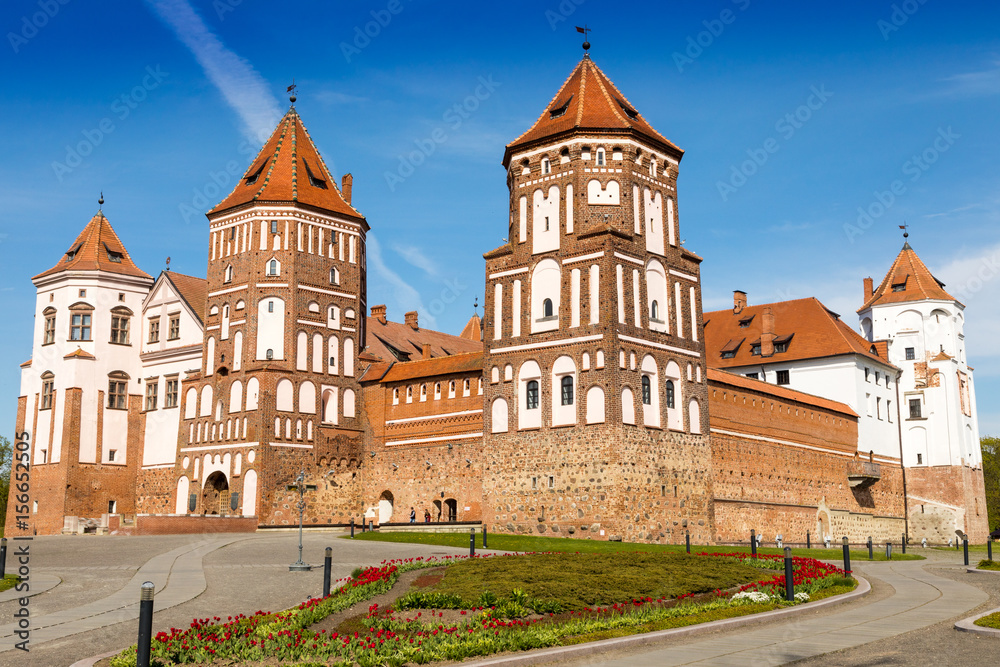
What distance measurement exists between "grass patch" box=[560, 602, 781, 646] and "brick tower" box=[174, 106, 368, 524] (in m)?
32.2

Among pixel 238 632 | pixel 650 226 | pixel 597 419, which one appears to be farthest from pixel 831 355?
pixel 238 632

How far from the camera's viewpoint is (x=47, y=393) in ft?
171

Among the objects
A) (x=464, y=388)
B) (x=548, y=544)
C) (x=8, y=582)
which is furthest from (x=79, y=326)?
(x=8, y=582)

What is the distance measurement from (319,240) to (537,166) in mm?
12356

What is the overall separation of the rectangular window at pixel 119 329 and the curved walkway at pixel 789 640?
4455cm

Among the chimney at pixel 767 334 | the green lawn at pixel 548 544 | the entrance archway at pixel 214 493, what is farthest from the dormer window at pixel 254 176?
the chimney at pixel 767 334

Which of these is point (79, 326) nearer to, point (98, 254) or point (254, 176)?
point (98, 254)

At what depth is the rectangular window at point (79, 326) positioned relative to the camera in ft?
170

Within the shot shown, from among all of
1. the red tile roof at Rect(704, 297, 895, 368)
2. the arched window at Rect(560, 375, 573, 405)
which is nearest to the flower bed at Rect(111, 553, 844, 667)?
the arched window at Rect(560, 375, 573, 405)

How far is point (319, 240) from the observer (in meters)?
48.5

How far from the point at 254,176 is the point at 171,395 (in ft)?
40.1

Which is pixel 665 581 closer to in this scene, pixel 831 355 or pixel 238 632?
pixel 238 632

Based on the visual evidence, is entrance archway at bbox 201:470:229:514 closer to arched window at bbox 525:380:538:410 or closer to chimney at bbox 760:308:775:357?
arched window at bbox 525:380:538:410

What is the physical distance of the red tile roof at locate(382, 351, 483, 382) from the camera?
44987 mm
